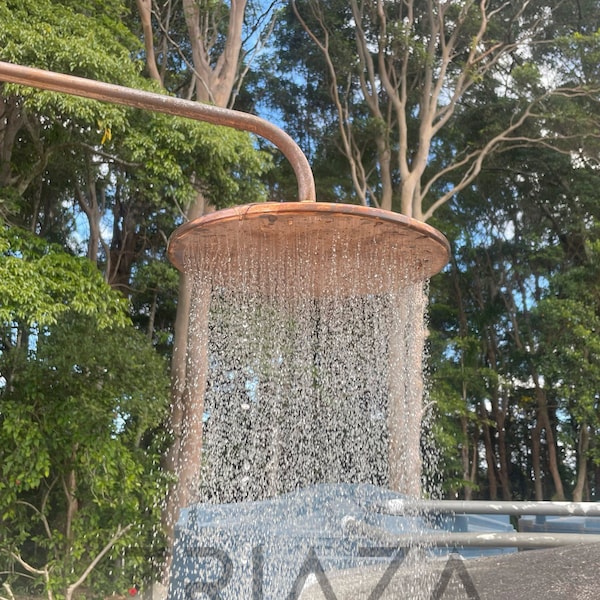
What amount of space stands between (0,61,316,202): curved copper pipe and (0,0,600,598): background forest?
3.76m

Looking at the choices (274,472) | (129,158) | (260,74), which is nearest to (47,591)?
(274,472)

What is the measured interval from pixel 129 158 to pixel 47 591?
12.7ft

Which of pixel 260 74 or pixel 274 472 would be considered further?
pixel 260 74

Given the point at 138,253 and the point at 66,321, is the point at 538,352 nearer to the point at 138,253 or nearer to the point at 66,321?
the point at 138,253

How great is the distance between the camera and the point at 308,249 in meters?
2.50

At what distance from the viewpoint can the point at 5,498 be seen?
634 cm

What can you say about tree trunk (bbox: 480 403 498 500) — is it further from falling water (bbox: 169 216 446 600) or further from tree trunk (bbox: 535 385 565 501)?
falling water (bbox: 169 216 446 600)

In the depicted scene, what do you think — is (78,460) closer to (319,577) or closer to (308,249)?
(319,577)

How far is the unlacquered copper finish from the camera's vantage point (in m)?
2.07

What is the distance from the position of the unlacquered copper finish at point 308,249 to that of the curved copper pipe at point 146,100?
18 centimetres

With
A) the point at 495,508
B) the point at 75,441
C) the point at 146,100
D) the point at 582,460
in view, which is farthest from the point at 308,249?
the point at 582,460

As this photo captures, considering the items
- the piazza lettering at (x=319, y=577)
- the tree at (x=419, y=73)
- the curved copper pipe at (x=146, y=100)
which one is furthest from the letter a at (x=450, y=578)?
the tree at (x=419, y=73)

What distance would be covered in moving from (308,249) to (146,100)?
0.82 metres

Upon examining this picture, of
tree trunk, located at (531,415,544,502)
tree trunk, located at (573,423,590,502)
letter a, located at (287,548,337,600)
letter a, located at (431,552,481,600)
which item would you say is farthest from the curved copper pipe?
tree trunk, located at (531,415,544,502)
